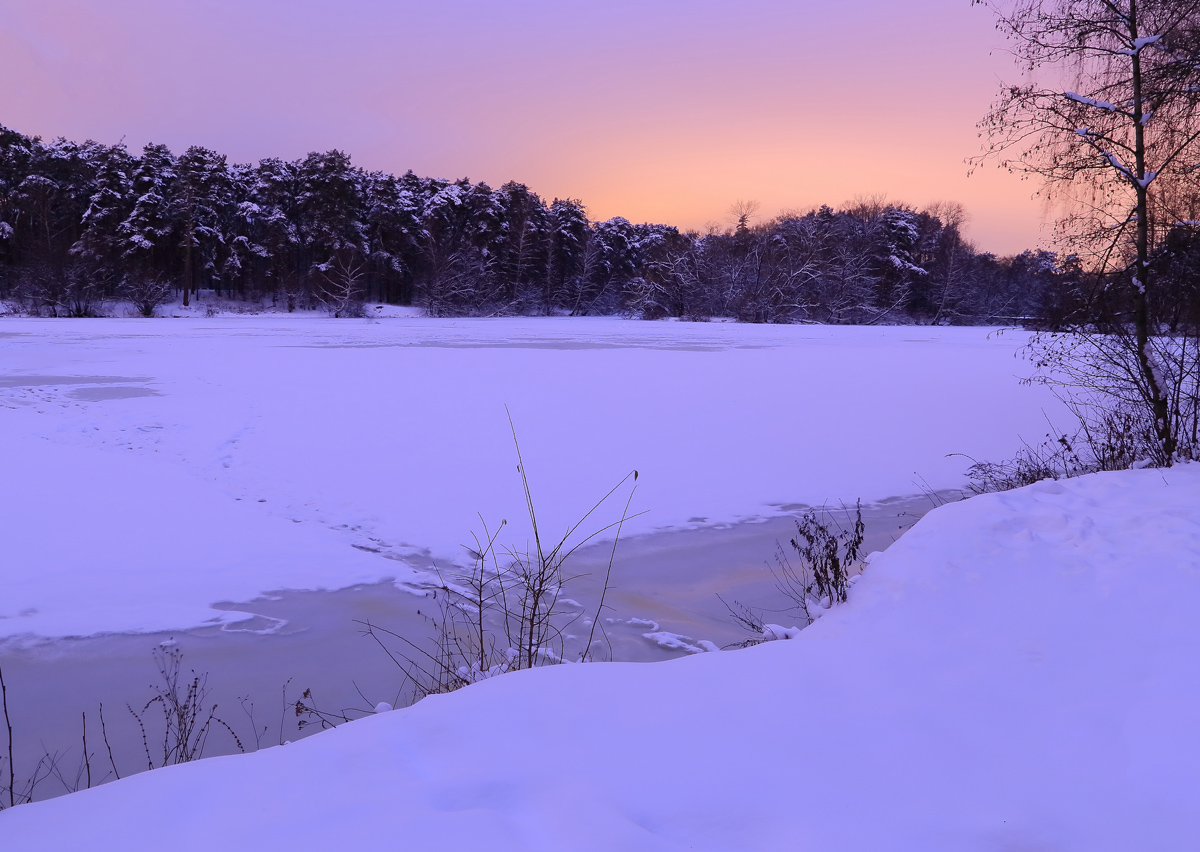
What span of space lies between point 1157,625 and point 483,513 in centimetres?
486

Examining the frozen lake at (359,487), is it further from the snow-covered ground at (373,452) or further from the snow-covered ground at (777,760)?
the snow-covered ground at (777,760)

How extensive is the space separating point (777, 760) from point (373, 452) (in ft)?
22.6

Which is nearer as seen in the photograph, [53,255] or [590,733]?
[590,733]

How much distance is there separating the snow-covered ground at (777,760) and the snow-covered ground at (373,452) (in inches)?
115

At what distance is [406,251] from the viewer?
46188 mm

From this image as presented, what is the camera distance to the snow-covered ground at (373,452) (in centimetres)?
539

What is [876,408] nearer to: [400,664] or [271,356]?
[400,664]

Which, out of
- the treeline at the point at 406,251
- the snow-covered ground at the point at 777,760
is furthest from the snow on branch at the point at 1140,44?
the treeline at the point at 406,251

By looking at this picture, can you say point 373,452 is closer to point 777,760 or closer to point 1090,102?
point 777,760

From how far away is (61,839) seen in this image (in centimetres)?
184

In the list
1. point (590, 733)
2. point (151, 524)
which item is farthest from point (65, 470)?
point (590, 733)

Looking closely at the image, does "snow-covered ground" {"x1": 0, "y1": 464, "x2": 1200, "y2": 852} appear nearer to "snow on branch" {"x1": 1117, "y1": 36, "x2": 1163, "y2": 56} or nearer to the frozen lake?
the frozen lake

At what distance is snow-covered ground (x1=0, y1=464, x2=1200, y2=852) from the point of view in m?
1.89

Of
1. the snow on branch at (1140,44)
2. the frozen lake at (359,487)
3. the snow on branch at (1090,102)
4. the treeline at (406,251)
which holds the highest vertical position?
the treeline at (406,251)
